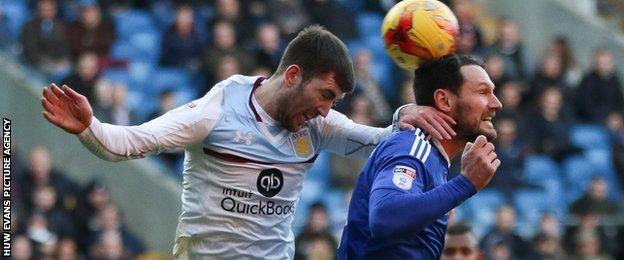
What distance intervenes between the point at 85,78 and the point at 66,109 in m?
8.15

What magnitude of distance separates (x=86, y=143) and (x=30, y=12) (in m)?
9.51

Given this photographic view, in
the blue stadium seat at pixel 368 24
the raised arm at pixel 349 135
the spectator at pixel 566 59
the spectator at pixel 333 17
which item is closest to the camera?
the raised arm at pixel 349 135

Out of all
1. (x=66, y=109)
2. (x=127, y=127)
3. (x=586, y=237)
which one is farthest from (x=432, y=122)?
(x=586, y=237)

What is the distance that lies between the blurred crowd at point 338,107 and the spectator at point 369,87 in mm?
19

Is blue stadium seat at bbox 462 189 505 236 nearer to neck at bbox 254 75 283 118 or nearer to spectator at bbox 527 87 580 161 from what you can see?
spectator at bbox 527 87 580 161

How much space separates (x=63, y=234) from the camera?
12867mm

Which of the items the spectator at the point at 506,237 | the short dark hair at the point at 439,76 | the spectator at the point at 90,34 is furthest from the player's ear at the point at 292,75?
the spectator at the point at 90,34

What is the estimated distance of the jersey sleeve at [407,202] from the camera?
19.0ft

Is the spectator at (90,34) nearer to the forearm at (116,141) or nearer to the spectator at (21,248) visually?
the spectator at (21,248)

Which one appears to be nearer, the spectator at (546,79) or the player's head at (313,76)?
the player's head at (313,76)

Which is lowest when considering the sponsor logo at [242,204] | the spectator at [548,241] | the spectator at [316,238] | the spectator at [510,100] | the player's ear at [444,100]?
the spectator at [548,241]

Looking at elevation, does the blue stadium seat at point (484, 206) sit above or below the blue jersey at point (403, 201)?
below

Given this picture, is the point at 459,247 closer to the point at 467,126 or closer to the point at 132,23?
the point at 467,126

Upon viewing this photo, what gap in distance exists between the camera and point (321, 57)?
6641 millimetres
